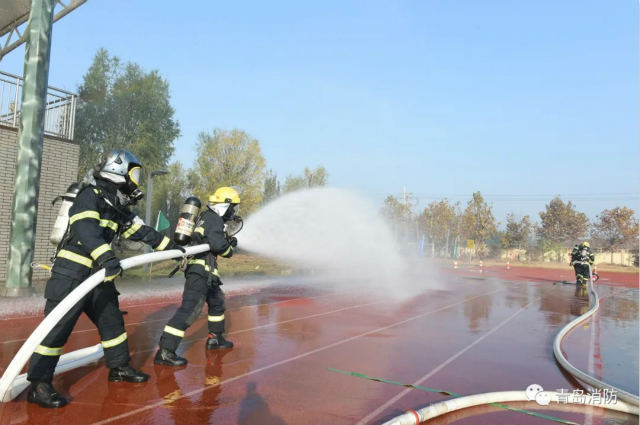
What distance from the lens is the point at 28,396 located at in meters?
3.78

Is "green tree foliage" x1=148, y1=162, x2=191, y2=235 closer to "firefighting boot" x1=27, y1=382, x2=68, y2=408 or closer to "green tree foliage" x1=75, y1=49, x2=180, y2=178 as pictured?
"green tree foliage" x1=75, y1=49, x2=180, y2=178

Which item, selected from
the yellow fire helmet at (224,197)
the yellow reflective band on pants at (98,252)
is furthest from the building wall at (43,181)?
the yellow reflective band on pants at (98,252)

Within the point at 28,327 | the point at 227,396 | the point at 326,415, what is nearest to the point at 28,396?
the point at 227,396

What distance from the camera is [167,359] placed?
4.93m

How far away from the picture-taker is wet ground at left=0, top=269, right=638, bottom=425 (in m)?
3.84

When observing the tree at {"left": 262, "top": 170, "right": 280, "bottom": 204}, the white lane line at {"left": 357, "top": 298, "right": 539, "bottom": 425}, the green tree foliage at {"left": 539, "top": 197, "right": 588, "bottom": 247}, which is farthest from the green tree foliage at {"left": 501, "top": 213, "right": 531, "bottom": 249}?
the white lane line at {"left": 357, "top": 298, "right": 539, "bottom": 425}

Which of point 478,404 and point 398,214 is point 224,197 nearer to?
point 478,404

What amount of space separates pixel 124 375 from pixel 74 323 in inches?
31.8

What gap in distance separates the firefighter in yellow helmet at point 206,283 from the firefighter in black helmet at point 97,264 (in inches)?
25.6

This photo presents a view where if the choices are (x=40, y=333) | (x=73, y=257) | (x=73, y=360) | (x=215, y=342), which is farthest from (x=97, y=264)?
(x=215, y=342)

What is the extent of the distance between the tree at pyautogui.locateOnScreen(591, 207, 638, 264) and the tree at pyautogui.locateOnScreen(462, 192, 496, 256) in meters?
12.2

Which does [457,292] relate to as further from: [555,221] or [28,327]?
[555,221]

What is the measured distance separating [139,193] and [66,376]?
1992 mm

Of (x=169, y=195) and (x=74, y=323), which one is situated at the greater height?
(x=169, y=195)
